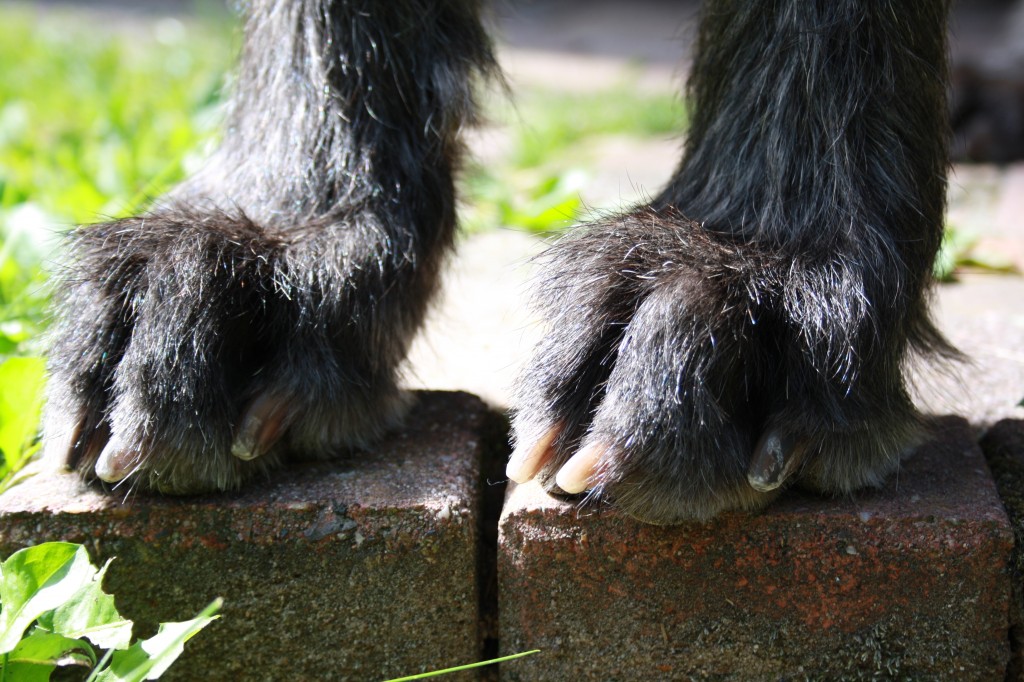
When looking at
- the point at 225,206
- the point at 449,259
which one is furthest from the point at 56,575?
the point at 449,259

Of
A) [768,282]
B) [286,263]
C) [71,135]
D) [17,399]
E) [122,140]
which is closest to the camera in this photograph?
[768,282]

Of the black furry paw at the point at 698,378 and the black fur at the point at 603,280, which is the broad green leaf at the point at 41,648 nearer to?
the black fur at the point at 603,280

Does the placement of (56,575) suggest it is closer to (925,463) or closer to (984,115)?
(925,463)

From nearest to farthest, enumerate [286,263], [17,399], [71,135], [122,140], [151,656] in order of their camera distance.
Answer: [151,656] → [286,263] → [17,399] → [122,140] → [71,135]

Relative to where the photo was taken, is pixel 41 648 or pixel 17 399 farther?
pixel 17 399

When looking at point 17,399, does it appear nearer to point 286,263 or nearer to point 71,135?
point 286,263

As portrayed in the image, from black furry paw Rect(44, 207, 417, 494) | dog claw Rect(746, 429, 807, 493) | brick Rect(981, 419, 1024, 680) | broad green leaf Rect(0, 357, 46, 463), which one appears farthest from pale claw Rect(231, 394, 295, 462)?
brick Rect(981, 419, 1024, 680)

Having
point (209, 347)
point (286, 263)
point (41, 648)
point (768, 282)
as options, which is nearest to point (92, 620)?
point (41, 648)
